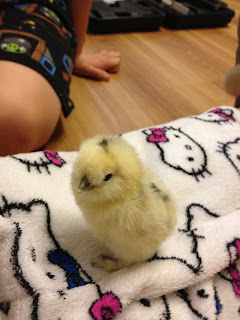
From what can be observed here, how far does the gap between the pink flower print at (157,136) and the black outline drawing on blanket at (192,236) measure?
20cm

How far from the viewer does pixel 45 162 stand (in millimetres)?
661

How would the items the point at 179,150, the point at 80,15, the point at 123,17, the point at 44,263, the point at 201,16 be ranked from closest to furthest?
the point at 44,263
the point at 179,150
the point at 80,15
the point at 123,17
the point at 201,16

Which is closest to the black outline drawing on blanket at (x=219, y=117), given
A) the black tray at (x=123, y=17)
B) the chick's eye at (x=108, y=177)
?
the chick's eye at (x=108, y=177)

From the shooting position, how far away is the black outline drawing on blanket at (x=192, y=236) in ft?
1.72

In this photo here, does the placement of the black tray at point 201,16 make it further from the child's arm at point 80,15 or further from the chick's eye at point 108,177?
the chick's eye at point 108,177

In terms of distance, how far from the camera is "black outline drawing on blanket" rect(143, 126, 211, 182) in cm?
73

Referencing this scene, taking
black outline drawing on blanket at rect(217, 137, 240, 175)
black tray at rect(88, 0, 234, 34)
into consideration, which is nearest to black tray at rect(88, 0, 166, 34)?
black tray at rect(88, 0, 234, 34)

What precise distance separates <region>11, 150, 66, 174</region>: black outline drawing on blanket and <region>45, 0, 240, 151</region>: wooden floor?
0.49 feet

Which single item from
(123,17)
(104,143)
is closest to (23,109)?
(104,143)

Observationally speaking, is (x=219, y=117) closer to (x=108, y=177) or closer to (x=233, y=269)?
(x=233, y=269)

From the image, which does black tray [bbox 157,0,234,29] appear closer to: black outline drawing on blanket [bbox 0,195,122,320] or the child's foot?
the child's foot

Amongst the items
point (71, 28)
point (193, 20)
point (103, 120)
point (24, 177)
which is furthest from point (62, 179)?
point (193, 20)

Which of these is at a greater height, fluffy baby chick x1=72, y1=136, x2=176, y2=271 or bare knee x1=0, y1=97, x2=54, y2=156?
fluffy baby chick x1=72, y1=136, x2=176, y2=271

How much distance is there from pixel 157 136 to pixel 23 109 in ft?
1.13
